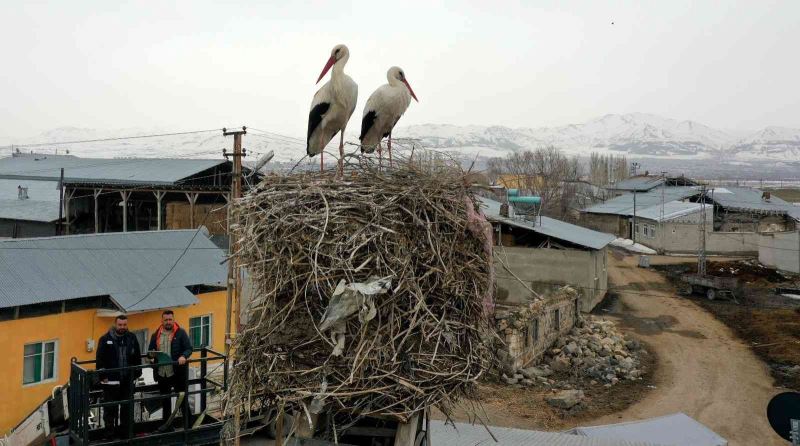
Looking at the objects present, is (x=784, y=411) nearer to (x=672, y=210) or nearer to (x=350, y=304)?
(x=350, y=304)

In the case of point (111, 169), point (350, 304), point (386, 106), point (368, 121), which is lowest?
point (350, 304)

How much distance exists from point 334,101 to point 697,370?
707 inches

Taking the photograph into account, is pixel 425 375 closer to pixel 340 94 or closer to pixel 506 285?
pixel 340 94

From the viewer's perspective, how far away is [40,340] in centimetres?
1359

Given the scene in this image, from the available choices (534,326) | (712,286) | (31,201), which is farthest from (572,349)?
(31,201)

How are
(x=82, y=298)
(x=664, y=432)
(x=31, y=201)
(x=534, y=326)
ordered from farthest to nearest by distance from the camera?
(x=31, y=201) → (x=534, y=326) → (x=82, y=298) → (x=664, y=432)

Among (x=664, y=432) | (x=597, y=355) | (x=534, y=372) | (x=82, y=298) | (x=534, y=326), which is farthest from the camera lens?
(x=597, y=355)

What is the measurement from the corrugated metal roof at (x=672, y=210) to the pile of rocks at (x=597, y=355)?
21.8m

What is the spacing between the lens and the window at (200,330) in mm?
16844

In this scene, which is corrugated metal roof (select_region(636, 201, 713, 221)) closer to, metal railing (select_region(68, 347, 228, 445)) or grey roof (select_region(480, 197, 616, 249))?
grey roof (select_region(480, 197, 616, 249))

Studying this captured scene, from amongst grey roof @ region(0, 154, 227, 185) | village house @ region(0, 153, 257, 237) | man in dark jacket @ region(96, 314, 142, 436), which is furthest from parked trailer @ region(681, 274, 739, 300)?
man in dark jacket @ region(96, 314, 142, 436)

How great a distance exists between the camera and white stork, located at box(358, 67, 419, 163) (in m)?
8.09

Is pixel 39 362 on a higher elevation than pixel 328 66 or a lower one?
lower

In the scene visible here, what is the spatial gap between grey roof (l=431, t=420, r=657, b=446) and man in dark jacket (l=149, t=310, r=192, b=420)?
14.4 feet
